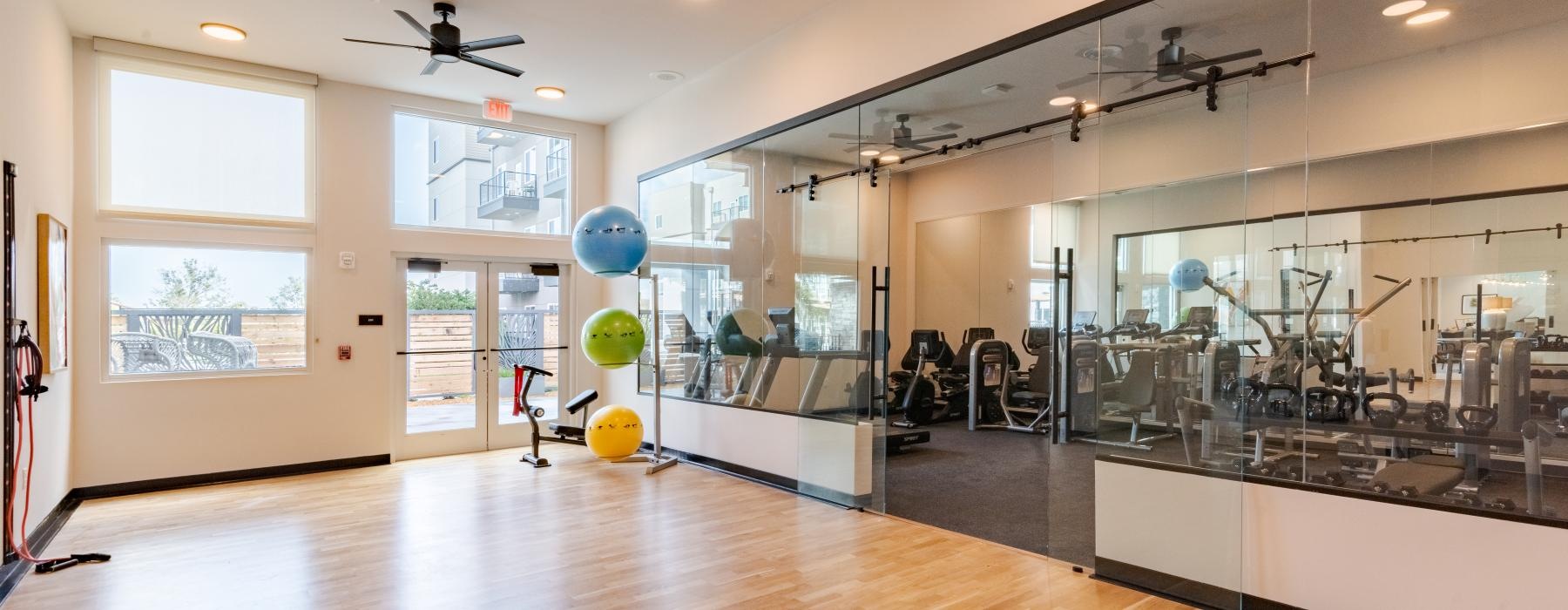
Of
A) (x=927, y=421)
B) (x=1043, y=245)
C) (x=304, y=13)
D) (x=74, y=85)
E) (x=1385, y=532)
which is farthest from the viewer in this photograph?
(x=1043, y=245)

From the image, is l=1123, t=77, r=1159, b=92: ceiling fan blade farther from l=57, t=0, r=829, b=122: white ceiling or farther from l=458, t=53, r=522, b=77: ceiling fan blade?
l=458, t=53, r=522, b=77: ceiling fan blade

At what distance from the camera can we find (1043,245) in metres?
9.12

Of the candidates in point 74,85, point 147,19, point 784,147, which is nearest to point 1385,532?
point 784,147

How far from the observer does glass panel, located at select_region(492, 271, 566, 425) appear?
280 inches

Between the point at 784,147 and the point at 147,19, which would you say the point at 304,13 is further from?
the point at 784,147

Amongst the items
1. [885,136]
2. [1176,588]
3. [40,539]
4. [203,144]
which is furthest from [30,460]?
[1176,588]

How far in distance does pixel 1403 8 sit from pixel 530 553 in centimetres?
474

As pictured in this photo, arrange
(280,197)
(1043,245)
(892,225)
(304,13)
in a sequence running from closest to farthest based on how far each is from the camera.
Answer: (304,13) < (280,197) < (1043,245) < (892,225)

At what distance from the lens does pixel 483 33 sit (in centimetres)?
525

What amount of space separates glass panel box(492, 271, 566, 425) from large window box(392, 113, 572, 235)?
0.53m

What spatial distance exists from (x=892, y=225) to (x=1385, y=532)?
7.68 meters

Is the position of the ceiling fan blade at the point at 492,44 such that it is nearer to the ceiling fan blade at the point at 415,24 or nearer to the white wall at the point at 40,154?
the ceiling fan blade at the point at 415,24

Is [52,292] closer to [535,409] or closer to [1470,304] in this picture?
[535,409]

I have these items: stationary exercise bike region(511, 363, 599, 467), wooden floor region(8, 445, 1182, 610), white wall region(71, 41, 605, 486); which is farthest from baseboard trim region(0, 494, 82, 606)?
stationary exercise bike region(511, 363, 599, 467)
